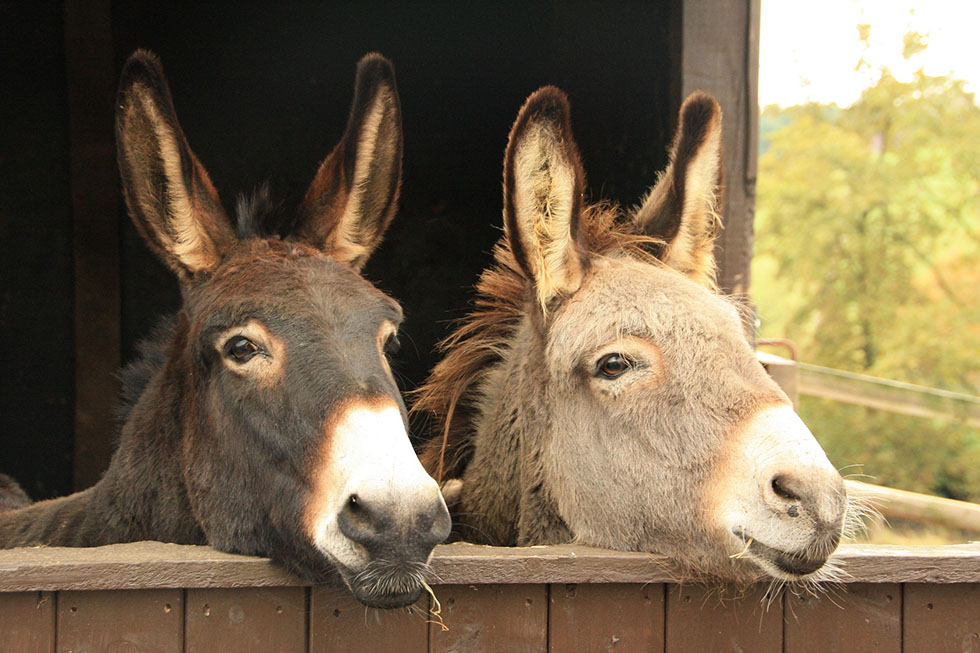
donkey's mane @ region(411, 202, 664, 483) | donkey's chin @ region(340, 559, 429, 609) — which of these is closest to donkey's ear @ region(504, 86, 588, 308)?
donkey's mane @ region(411, 202, 664, 483)

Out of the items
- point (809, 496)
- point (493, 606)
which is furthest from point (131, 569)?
point (809, 496)

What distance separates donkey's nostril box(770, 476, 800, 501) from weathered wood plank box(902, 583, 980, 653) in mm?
607

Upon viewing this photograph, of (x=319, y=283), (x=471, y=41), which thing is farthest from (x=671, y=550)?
(x=471, y=41)

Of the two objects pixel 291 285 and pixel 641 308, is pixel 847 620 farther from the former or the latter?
pixel 291 285

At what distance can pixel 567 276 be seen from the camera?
276cm

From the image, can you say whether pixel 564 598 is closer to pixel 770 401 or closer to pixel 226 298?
pixel 770 401

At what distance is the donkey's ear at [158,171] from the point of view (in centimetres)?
266

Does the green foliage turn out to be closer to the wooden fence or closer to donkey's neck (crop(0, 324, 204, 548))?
the wooden fence

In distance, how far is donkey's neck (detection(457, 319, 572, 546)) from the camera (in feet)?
8.87

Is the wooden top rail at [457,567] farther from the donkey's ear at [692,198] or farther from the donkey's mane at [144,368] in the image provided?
the donkey's ear at [692,198]

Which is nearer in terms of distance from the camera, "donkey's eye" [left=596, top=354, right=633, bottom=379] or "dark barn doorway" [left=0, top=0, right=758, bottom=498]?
"donkey's eye" [left=596, top=354, right=633, bottom=379]

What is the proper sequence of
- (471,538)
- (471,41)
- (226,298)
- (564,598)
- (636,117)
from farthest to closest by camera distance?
(471,41) < (636,117) < (471,538) < (226,298) < (564,598)

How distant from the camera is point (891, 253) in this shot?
17.9 m

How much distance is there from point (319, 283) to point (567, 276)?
79 cm
